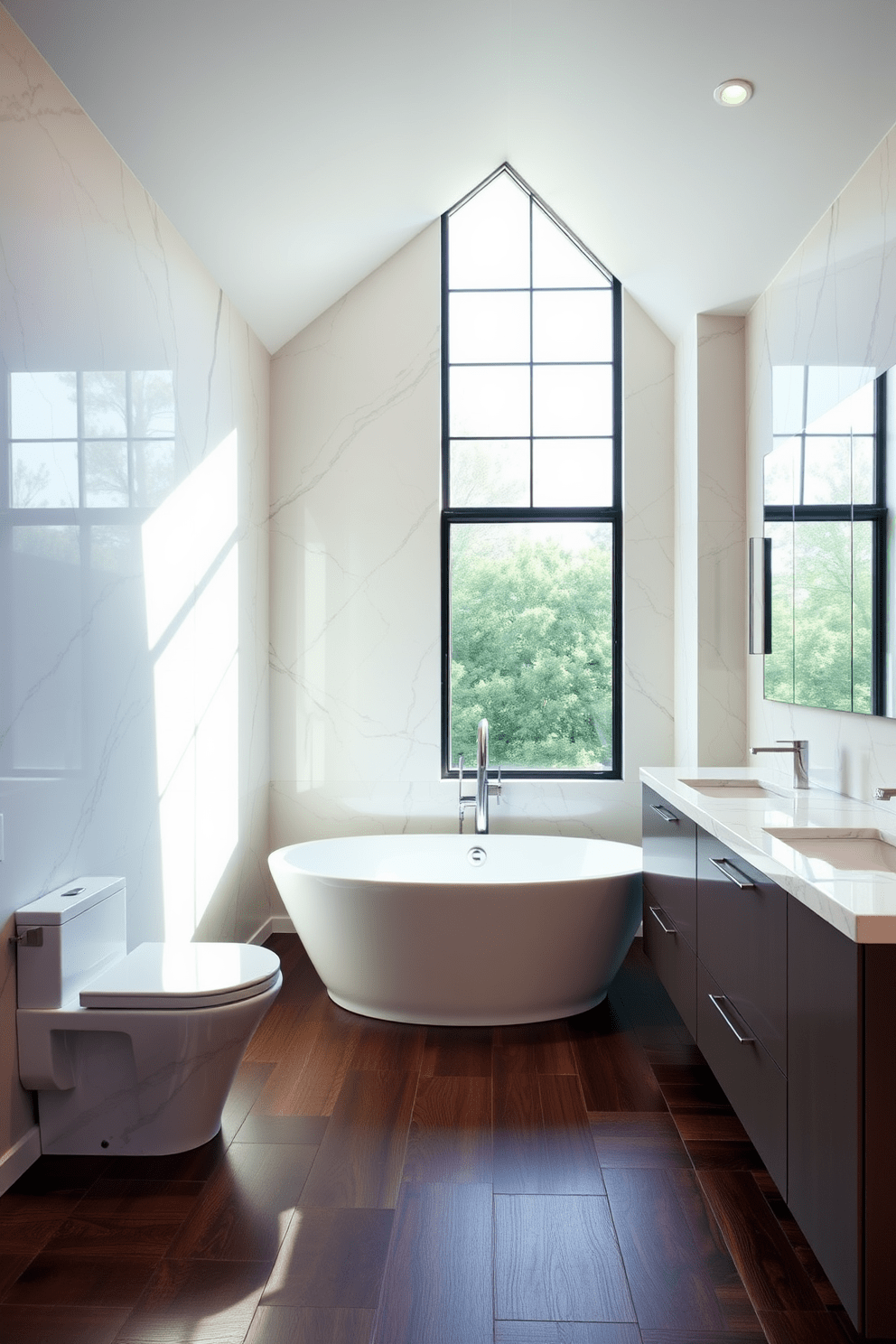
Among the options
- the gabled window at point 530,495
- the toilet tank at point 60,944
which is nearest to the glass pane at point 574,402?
the gabled window at point 530,495

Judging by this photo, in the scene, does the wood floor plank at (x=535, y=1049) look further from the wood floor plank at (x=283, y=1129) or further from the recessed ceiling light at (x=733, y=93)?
the recessed ceiling light at (x=733, y=93)

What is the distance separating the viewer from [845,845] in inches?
86.9

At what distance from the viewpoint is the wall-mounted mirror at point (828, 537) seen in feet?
8.21

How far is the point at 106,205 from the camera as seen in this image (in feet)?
8.72

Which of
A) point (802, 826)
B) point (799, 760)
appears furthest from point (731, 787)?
point (802, 826)

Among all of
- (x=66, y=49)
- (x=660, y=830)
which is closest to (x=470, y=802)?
(x=660, y=830)

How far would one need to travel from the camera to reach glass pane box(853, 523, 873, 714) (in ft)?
8.35

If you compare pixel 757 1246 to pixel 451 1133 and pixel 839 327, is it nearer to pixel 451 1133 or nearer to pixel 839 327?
pixel 451 1133

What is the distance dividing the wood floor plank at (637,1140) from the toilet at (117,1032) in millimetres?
913

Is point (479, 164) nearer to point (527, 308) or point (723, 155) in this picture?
point (527, 308)

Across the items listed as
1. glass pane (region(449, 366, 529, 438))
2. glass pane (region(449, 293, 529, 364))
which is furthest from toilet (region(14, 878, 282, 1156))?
glass pane (region(449, 293, 529, 364))

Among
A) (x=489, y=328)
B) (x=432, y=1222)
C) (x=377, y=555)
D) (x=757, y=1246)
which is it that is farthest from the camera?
(x=489, y=328)

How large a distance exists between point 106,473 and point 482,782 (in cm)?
202

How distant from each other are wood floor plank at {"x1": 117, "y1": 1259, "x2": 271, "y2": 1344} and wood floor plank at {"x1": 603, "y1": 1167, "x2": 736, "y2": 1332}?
0.73 m
